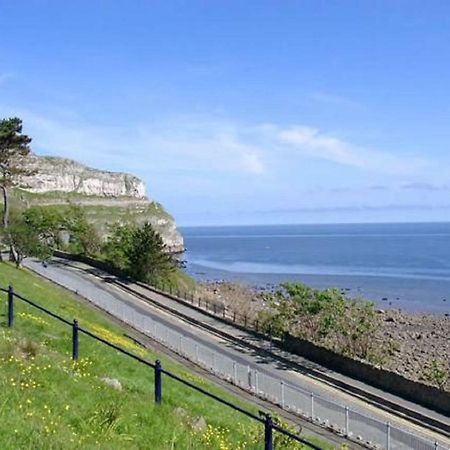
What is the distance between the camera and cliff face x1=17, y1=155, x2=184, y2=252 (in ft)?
509

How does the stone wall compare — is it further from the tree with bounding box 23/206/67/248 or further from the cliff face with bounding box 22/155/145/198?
the cliff face with bounding box 22/155/145/198

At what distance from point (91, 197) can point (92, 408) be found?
163m

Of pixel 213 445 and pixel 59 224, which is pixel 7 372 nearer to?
pixel 213 445

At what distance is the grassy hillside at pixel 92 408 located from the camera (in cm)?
780

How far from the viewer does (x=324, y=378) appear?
29281 mm

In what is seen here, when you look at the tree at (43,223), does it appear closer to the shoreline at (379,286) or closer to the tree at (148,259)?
the tree at (148,259)

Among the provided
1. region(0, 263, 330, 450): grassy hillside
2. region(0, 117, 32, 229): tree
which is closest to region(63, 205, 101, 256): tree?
region(0, 117, 32, 229): tree

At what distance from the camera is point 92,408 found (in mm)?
9430

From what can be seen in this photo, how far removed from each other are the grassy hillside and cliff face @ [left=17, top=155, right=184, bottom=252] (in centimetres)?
13250

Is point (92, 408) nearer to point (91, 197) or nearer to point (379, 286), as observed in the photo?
point (379, 286)

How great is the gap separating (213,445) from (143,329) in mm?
23382

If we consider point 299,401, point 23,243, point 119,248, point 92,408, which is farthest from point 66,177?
point 92,408

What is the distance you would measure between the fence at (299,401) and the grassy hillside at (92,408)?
6549 mm

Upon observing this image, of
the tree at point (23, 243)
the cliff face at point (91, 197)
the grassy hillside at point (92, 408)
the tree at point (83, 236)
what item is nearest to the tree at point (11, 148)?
the tree at point (23, 243)
